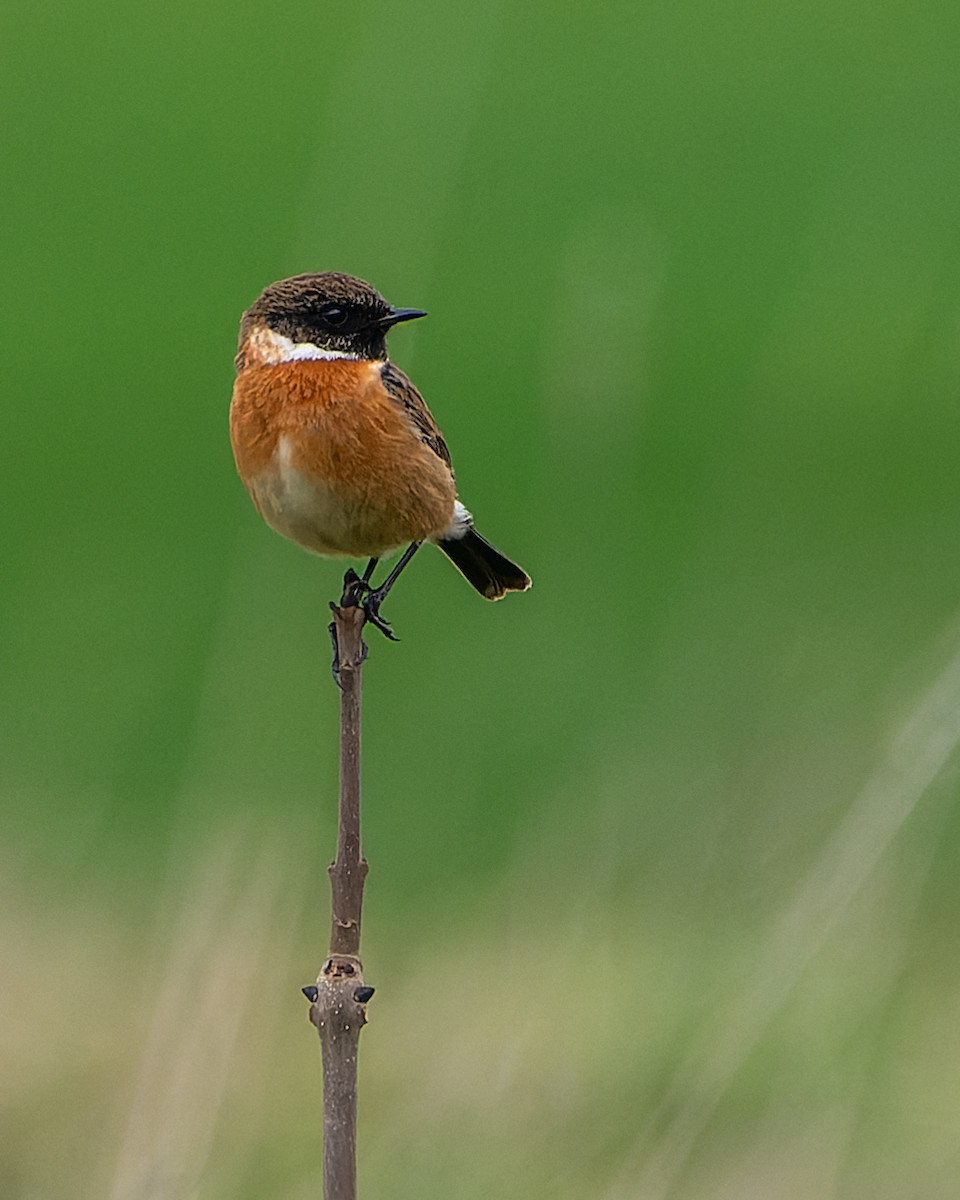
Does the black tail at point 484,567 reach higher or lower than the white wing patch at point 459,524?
higher

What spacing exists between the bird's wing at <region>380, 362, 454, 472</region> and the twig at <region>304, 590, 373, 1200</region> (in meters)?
1.61

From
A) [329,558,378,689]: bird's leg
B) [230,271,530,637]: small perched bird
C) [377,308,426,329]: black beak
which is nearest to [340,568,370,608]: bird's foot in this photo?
[329,558,378,689]: bird's leg

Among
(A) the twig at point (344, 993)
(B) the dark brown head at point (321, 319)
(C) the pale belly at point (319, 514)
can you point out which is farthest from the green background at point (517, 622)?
(A) the twig at point (344, 993)

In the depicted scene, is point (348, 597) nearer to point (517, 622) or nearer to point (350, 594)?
point (350, 594)

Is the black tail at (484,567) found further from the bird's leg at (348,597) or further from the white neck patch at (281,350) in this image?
the white neck patch at (281,350)

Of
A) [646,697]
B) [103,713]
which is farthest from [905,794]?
[103,713]

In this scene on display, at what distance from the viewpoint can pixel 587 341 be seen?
3.12m

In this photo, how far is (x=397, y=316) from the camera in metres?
3.72

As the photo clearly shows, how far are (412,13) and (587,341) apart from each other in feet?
5.02

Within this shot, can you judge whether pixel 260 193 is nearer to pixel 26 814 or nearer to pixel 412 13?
pixel 26 814

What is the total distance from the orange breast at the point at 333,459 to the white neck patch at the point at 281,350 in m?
0.02

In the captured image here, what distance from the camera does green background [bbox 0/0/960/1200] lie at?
306cm

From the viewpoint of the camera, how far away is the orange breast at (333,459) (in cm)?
358

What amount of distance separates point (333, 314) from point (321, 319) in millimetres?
23
